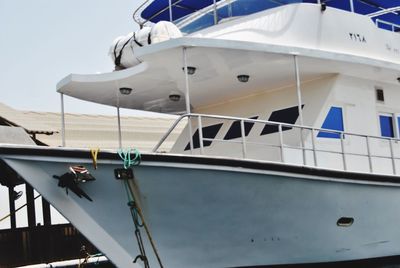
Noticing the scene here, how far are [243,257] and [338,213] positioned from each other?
55.7 inches

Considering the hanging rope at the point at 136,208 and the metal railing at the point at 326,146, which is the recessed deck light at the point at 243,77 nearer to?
the metal railing at the point at 326,146

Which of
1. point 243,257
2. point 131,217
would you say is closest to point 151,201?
point 131,217

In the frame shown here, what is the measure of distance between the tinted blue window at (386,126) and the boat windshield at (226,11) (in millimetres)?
2318

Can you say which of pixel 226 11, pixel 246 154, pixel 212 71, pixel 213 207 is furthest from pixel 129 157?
pixel 226 11

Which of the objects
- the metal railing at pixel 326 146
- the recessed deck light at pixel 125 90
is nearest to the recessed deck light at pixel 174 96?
the recessed deck light at pixel 125 90

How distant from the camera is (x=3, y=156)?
5.98m

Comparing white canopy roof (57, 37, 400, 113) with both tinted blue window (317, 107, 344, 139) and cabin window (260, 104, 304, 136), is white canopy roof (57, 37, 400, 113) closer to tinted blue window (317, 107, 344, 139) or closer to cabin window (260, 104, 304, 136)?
cabin window (260, 104, 304, 136)

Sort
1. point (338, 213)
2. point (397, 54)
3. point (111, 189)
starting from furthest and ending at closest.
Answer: point (397, 54)
point (338, 213)
point (111, 189)

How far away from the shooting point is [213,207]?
668 cm

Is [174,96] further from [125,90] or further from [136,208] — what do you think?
[136,208]

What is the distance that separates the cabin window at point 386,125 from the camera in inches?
364

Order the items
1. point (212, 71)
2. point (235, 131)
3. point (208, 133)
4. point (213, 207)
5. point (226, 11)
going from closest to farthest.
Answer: point (213, 207) < point (212, 71) < point (235, 131) < point (226, 11) < point (208, 133)

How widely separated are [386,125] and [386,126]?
0.02 meters

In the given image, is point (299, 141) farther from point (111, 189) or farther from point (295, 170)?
point (111, 189)
